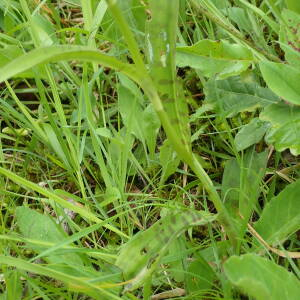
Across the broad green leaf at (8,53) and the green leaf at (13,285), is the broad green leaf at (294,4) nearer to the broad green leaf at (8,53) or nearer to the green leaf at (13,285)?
the broad green leaf at (8,53)

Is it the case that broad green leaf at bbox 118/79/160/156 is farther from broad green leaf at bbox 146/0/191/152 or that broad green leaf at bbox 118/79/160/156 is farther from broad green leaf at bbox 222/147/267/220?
broad green leaf at bbox 146/0/191/152

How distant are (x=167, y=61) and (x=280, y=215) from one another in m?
0.46

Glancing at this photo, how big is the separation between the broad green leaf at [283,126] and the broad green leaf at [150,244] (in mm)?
319

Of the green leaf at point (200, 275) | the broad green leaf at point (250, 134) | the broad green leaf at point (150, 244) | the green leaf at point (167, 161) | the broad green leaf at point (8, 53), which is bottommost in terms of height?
the green leaf at point (200, 275)

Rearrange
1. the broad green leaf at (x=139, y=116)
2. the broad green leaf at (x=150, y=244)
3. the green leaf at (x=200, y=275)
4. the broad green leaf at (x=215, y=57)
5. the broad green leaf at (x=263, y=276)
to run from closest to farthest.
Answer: the broad green leaf at (x=263, y=276) < the broad green leaf at (x=150, y=244) < the green leaf at (x=200, y=275) < the broad green leaf at (x=215, y=57) < the broad green leaf at (x=139, y=116)

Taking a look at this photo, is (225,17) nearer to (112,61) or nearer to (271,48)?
(271,48)

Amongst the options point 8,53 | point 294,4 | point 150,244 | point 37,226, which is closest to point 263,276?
point 150,244

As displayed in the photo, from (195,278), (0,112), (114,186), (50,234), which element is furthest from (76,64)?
(195,278)

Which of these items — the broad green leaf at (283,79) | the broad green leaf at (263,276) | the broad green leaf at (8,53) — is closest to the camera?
the broad green leaf at (263,276)

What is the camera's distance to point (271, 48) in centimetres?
162

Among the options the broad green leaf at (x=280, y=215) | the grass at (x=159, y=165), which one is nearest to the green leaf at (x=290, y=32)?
the grass at (x=159, y=165)

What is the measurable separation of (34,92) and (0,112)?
0.21m

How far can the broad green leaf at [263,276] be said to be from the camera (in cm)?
88

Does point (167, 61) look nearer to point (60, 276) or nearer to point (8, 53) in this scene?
point (60, 276)
